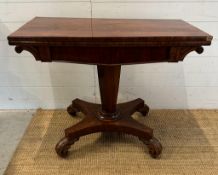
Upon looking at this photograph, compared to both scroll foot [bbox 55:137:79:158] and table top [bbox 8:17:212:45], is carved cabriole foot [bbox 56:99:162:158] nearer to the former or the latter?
scroll foot [bbox 55:137:79:158]

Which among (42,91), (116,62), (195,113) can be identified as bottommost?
(195,113)

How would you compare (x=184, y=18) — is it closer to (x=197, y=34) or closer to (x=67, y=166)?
(x=197, y=34)

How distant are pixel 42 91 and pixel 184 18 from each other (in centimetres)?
98

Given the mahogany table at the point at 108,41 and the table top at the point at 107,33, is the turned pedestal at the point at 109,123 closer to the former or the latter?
the mahogany table at the point at 108,41

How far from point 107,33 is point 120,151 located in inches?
25.2

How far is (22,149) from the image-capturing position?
52.0 inches

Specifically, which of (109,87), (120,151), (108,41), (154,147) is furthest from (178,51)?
(120,151)

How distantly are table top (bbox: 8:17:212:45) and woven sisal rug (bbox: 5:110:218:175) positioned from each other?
609 mm

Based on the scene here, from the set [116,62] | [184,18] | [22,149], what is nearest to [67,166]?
[22,149]

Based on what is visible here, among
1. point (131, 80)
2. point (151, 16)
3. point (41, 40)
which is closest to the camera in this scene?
point (41, 40)

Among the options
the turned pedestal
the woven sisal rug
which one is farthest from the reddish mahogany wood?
the woven sisal rug

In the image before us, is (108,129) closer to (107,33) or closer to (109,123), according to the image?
(109,123)

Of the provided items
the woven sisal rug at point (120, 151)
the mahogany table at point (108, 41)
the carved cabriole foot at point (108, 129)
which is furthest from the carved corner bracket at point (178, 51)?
the woven sisal rug at point (120, 151)

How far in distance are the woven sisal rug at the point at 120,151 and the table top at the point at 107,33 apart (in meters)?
0.61
